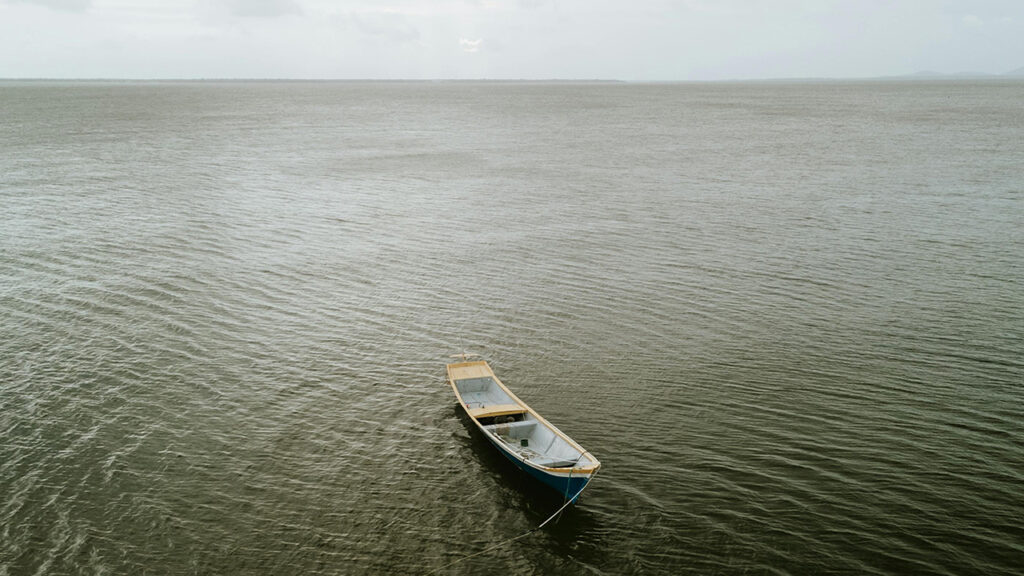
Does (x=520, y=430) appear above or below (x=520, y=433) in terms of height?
above

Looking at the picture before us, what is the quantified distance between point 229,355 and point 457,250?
2200 cm

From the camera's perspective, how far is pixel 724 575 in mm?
20344

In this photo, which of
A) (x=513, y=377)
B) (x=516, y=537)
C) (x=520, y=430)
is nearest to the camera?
(x=516, y=537)

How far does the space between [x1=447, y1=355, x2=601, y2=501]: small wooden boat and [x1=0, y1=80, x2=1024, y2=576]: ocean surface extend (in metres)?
0.95

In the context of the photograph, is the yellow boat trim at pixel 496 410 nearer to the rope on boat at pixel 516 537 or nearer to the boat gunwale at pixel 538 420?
the boat gunwale at pixel 538 420

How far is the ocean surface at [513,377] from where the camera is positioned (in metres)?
22.0

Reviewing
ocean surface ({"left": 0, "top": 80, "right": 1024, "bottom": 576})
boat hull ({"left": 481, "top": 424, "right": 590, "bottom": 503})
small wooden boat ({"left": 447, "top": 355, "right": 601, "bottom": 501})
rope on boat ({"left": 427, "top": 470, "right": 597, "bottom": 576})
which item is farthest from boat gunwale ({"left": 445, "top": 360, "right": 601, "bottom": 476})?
ocean surface ({"left": 0, "top": 80, "right": 1024, "bottom": 576})

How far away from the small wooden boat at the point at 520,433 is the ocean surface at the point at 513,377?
37.2 inches

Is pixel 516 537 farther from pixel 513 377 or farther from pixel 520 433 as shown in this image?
pixel 513 377

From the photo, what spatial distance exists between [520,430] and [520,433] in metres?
0.14

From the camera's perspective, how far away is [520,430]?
89.2 feet

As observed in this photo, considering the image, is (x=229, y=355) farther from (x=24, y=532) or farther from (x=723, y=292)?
(x=723, y=292)

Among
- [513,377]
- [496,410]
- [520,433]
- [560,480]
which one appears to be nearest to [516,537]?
[560,480]

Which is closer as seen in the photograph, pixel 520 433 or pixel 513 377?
pixel 520 433
